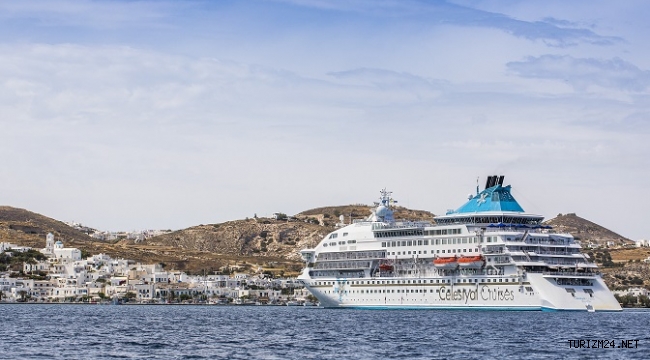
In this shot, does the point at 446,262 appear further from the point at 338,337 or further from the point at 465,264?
the point at 338,337

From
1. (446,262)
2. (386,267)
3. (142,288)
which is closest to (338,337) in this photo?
(446,262)

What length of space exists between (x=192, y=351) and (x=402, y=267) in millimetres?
55038

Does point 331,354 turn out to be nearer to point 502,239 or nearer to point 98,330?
point 98,330

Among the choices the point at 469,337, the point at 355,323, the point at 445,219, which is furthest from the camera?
the point at 445,219

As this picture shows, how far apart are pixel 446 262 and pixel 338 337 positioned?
130ft

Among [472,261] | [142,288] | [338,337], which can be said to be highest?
[472,261]

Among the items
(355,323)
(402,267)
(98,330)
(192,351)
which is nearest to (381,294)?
(402,267)

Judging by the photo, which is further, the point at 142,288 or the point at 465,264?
the point at 142,288

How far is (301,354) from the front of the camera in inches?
2196

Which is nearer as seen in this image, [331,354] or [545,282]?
[331,354]

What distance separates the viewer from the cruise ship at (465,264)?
99188 millimetres

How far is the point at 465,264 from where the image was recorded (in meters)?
103

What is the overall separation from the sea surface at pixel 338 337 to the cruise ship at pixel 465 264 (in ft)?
19.7

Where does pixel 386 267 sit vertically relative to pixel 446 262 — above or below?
below
